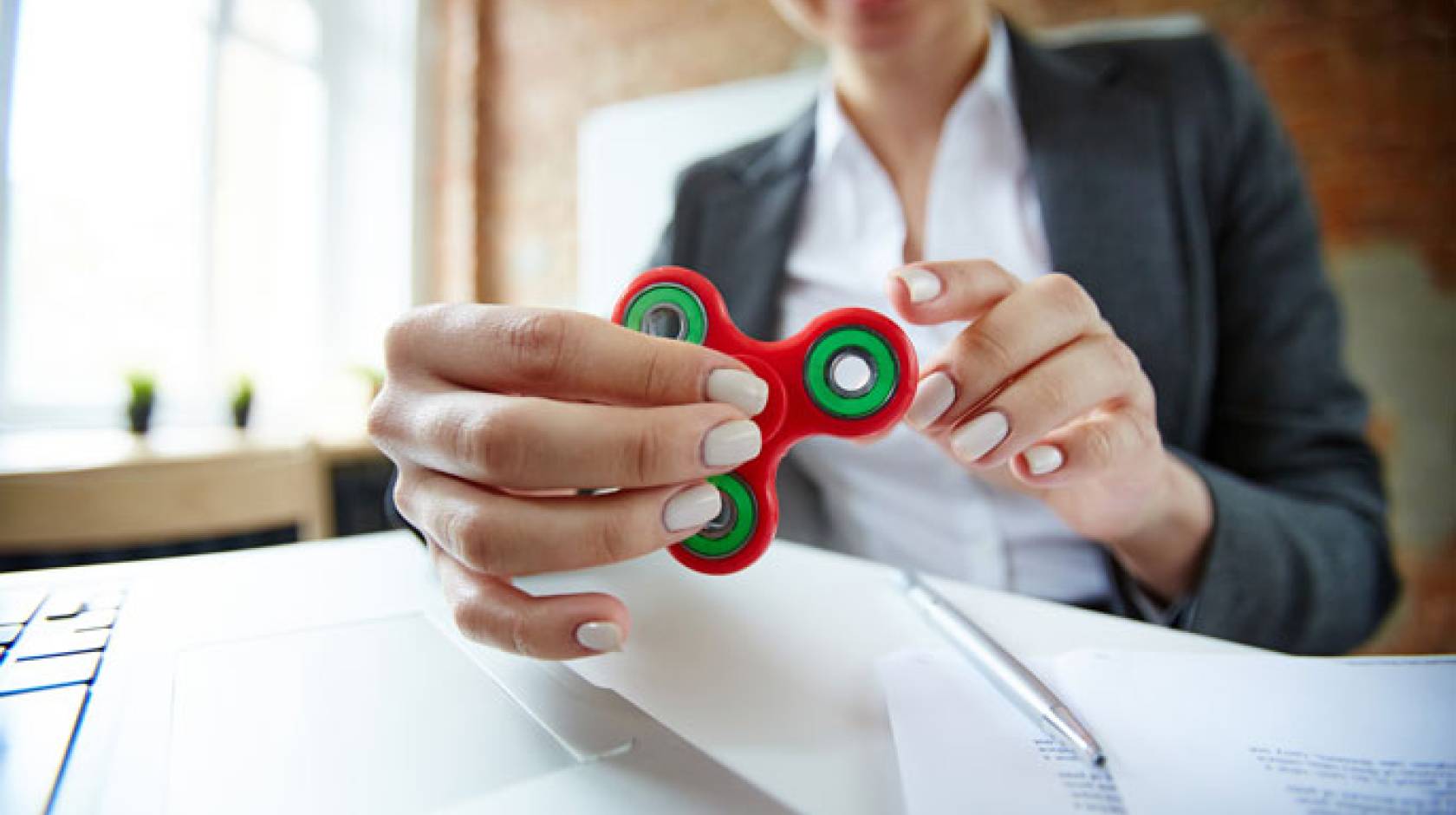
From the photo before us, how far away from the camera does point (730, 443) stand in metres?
0.23

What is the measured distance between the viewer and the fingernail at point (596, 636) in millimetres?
228

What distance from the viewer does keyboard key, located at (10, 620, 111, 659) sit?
25 cm

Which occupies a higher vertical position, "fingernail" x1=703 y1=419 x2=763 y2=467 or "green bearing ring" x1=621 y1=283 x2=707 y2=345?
"green bearing ring" x1=621 y1=283 x2=707 y2=345

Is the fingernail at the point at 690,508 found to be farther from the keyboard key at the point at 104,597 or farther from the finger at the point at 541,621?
the keyboard key at the point at 104,597

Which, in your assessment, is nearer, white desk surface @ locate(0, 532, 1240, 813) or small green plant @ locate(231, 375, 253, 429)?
white desk surface @ locate(0, 532, 1240, 813)

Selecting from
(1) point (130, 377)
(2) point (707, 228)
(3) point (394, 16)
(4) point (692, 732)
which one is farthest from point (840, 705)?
(3) point (394, 16)

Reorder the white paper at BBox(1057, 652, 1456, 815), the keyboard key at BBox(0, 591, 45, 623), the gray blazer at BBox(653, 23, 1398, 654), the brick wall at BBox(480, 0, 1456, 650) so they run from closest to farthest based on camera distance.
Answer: the white paper at BBox(1057, 652, 1456, 815), the keyboard key at BBox(0, 591, 45, 623), the gray blazer at BBox(653, 23, 1398, 654), the brick wall at BBox(480, 0, 1456, 650)

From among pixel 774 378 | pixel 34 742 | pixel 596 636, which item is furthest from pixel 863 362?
pixel 34 742

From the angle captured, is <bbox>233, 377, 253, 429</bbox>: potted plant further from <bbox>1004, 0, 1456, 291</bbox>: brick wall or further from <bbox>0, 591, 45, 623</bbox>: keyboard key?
<bbox>1004, 0, 1456, 291</bbox>: brick wall

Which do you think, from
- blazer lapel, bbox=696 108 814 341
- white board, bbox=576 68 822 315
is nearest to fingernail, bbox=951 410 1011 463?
blazer lapel, bbox=696 108 814 341

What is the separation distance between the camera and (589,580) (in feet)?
1.21

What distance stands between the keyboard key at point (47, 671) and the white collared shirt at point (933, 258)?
0.42 metres

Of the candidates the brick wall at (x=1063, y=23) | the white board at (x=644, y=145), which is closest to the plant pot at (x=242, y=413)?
the white board at (x=644, y=145)

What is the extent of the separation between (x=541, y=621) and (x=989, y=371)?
0.20 m
